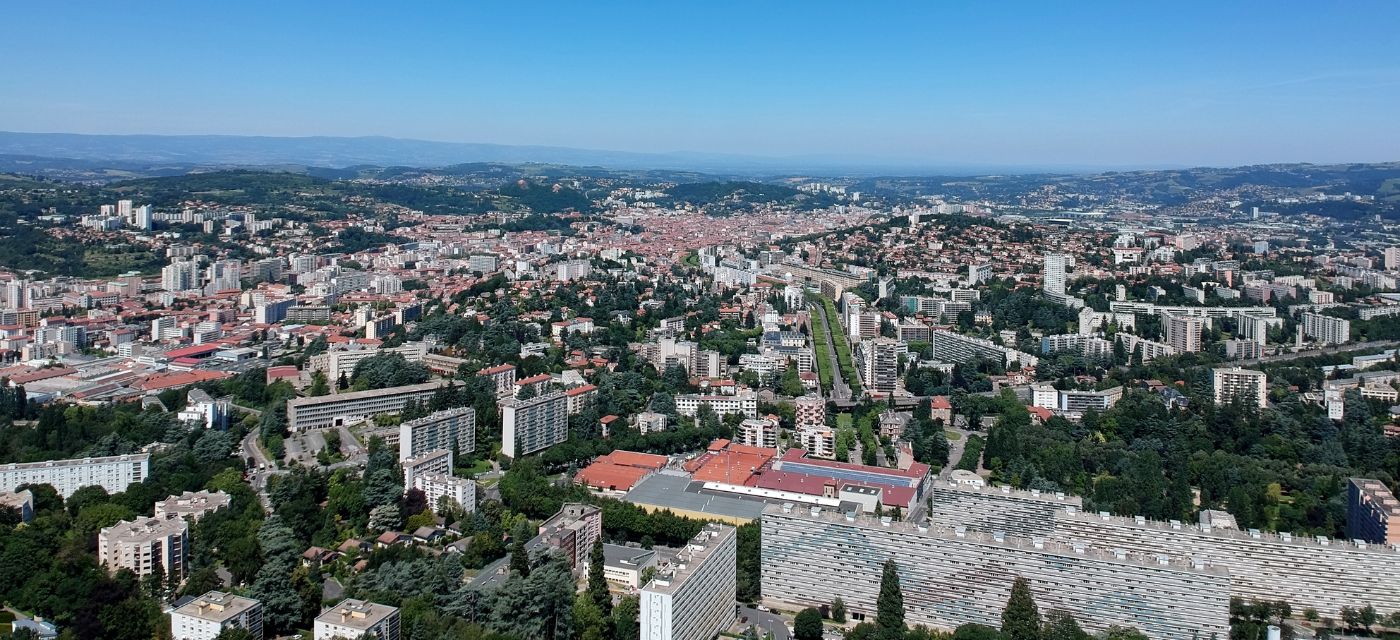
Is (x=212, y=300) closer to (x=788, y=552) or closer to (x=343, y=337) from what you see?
(x=343, y=337)

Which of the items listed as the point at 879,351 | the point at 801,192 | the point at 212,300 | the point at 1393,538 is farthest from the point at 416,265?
the point at 801,192

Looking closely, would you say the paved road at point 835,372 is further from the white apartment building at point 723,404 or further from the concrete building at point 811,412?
the white apartment building at point 723,404

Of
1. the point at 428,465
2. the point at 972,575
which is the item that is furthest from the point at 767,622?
the point at 428,465

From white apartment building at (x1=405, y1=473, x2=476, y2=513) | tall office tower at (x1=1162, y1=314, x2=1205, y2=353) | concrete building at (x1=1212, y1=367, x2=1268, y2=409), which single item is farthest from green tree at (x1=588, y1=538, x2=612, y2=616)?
tall office tower at (x1=1162, y1=314, x2=1205, y2=353)

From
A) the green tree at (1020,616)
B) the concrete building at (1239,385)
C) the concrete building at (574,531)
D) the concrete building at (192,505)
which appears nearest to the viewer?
the green tree at (1020,616)

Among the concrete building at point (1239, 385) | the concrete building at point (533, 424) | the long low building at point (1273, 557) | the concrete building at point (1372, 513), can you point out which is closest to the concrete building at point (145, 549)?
the concrete building at point (533, 424)
